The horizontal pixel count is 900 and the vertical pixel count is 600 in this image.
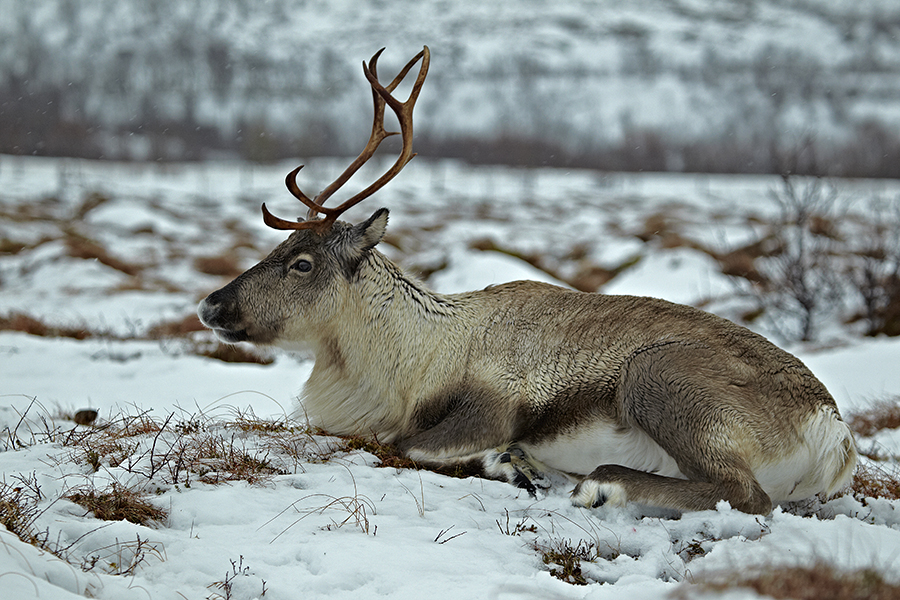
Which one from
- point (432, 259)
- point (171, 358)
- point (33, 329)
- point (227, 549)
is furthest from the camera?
point (432, 259)

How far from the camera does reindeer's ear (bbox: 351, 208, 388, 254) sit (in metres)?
4.42

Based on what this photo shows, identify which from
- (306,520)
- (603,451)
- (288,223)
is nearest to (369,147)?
(288,223)

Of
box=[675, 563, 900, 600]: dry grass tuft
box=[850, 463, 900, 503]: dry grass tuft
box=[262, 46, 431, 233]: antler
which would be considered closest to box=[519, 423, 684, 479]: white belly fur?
box=[850, 463, 900, 503]: dry grass tuft

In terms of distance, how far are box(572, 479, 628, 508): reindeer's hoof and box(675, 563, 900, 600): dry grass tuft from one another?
1331 millimetres

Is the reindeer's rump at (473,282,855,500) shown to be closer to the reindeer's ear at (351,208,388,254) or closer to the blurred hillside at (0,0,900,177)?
the reindeer's ear at (351,208,388,254)

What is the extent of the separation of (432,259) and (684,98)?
16669cm

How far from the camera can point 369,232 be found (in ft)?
14.8

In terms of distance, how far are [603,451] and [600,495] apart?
1.61 feet

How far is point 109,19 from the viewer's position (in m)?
196

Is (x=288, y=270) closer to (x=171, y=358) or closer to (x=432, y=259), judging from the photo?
(x=171, y=358)

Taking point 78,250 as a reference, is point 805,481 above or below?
above

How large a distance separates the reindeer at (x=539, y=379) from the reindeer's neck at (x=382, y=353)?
0.03ft

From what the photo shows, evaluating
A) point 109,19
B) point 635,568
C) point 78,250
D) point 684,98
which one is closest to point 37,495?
point 635,568

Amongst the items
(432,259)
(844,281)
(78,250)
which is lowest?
(78,250)
